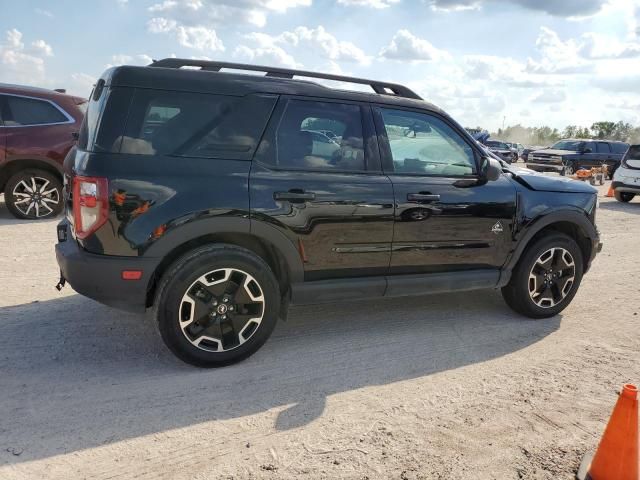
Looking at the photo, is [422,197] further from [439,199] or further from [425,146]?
[425,146]

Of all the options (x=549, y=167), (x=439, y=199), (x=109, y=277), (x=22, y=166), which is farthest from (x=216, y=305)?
(x=549, y=167)

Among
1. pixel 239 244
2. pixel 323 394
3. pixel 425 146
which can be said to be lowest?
pixel 323 394

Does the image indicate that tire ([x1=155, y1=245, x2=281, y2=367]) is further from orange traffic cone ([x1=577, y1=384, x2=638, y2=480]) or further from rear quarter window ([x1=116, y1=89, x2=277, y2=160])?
orange traffic cone ([x1=577, y1=384, x2=638, y2=480])

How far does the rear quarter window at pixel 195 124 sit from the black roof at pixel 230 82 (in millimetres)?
53

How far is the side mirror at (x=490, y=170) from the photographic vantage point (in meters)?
4.23

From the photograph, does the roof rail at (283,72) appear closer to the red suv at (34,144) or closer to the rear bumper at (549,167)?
the red suv at (34,144)

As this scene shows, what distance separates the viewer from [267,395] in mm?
3338

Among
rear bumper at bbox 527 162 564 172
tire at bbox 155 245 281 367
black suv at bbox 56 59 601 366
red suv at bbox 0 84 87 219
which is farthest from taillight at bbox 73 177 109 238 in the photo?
rear bumper at bbox 527 162 564 172

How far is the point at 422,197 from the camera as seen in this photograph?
404cm

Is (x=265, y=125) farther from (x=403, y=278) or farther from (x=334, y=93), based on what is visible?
(x=403, y=278)

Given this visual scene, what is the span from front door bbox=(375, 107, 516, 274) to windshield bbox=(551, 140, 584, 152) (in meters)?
20.1

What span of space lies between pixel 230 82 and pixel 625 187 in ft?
43.6

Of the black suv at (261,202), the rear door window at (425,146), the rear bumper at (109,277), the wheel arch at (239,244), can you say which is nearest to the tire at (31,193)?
the black suv at (261,202)

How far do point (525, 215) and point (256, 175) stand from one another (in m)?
2.35
